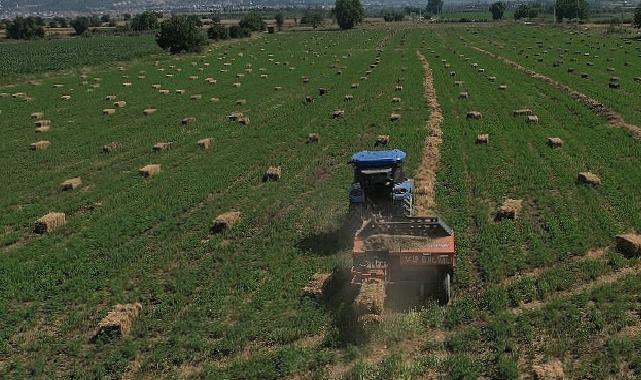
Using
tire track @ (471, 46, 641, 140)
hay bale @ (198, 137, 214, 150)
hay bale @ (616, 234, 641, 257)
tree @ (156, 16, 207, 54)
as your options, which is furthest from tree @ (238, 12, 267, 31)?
hay bale @ (616, 234, 641, 257)

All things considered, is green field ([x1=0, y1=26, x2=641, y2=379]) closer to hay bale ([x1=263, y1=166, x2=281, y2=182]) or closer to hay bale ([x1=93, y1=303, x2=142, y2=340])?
hay bale ([x1=93, y1=303, x2=142, y2=340])

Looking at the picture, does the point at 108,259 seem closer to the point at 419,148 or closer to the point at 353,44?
the point at 419,148

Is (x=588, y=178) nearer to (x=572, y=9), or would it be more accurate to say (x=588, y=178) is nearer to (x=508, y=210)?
(x=508, y=210)

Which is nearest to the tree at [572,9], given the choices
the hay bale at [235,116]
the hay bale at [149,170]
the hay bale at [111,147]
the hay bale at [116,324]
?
the hay bale at [235,116]

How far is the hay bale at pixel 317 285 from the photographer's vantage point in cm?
1163

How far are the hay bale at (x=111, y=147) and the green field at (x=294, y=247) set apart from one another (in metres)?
0.62

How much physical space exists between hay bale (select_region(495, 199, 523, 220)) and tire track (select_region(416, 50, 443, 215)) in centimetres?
177

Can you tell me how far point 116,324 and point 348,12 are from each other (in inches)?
4628

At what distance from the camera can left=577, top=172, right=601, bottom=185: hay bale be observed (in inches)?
691

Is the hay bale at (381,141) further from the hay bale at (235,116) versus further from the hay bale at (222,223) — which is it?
the hay bale at (222,223)

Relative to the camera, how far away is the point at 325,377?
9.06 m

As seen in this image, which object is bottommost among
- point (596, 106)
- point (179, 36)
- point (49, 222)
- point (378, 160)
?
point (49, 222)

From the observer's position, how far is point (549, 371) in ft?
28.7

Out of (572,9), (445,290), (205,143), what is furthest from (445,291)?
(572,9)
